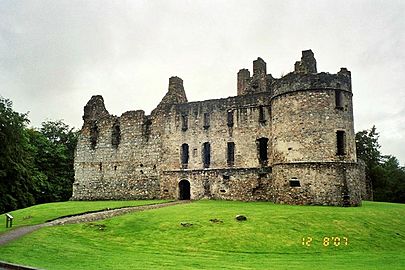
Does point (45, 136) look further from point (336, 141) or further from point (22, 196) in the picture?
point (336, 141)

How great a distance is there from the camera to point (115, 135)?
40531mm

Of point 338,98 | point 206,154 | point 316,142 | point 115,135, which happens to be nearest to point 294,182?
point 316,142

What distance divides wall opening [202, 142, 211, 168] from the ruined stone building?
0.29 ft

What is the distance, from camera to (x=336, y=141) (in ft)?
94.9

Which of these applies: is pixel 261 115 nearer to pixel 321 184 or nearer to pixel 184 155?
pixel 184 155

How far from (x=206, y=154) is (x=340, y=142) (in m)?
11.4

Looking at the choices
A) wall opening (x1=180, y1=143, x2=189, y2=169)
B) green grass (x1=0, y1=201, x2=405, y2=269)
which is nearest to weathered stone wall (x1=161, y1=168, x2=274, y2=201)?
wall opening (x1=180, y1=143, x2=189, y2=169)

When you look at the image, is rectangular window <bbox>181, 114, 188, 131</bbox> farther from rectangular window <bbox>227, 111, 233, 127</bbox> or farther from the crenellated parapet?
the crenellated parapet

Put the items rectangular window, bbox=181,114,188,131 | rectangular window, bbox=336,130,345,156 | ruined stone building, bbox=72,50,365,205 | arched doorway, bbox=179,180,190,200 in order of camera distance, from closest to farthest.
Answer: ruined stone building, bbox=72,50,365,205 → rectangular window, bbox=336,130,345,156 → arched doorway, bbox=179,180,190,200 → rectangular window, bbox=181,114,188,131

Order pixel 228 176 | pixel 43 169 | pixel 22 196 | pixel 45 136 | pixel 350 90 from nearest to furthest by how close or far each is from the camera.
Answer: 1. pixel 350 90
2. pixel 228 176
3. pixel 22 196
4. pixel 43 169
5. pixel 45 136

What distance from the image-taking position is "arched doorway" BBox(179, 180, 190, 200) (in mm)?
36531

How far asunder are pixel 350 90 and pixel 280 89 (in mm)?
4999

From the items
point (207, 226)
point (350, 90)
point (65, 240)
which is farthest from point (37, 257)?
point (350, 90)

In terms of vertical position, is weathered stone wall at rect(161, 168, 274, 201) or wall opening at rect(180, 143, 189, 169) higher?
wall opening at rect(180, 143, 189, 169)
